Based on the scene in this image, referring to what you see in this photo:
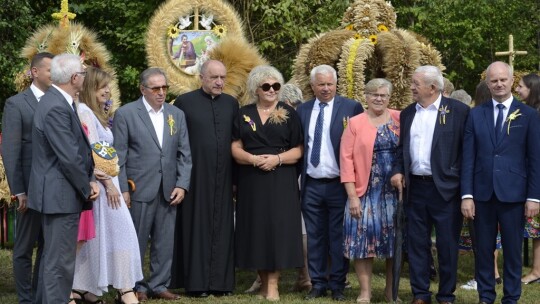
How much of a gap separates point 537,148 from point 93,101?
345 cm

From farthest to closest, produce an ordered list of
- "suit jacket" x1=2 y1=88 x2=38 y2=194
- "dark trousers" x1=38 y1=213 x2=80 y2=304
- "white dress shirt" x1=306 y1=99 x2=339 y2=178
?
"white dress shirt" x1=306 y1=99 x2=339 y2=178 < "suit jacket" x1=2 y1=88 x2=38 y2=194 < "dark trousers" x1=38 y1=213 x2=80 y2=304

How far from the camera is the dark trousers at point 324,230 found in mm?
7730

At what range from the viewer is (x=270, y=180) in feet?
25.5

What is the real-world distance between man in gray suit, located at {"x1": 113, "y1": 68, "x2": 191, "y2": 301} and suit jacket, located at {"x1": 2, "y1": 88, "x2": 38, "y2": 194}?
2.89ft

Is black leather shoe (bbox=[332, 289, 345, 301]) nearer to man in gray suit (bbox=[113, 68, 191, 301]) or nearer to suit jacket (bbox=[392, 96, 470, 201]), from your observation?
suit jacket (bbox=[392, 96, 470, 201])

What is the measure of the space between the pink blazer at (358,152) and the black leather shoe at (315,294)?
3.16ft

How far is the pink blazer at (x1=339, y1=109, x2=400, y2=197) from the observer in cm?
739

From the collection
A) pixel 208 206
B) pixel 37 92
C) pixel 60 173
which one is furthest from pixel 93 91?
pixel 208 206

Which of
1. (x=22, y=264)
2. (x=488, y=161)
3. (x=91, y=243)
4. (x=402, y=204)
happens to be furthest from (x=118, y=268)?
(x=488, y=161)

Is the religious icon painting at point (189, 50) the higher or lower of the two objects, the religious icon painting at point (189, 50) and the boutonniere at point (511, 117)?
the higher

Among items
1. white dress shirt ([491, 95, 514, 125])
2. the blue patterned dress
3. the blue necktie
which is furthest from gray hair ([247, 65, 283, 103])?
white dress shirt ([491, 95, 514, 125])

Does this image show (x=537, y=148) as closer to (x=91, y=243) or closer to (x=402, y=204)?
(x=402, y=204)

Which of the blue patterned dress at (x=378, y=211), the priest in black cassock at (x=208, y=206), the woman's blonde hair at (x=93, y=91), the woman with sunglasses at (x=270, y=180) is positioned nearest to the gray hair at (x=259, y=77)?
the woman with sunglasses at (x=270, y=180)

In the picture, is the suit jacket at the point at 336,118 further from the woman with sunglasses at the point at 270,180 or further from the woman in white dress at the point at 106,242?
the woman in white dress at the point at 106,242
